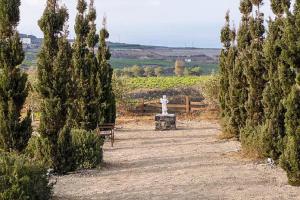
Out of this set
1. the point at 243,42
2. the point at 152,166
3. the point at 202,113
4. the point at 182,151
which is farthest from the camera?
the point at 202,113

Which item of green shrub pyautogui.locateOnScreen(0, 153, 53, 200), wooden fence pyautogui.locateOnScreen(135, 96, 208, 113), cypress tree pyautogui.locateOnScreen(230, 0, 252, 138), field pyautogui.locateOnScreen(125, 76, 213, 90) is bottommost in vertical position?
wooden fence pyautogui.locateOnScreen(135, 96, 208, 113)

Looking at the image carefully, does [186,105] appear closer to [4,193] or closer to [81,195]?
[81,195]

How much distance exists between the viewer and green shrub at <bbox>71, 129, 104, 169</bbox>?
1501 cm

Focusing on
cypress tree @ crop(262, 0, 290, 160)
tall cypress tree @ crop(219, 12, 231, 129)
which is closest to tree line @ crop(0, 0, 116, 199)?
cypress tree @ crop(262, 0, 290, 160)

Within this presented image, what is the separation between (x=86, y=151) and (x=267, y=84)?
5535mm

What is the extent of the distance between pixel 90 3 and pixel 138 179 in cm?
1203

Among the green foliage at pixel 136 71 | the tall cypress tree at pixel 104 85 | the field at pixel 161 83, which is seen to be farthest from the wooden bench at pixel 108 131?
the green foliage at pixel 136 71

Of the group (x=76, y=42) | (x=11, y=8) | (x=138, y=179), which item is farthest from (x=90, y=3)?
(x=138, y=179)

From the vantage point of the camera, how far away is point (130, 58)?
11444cm

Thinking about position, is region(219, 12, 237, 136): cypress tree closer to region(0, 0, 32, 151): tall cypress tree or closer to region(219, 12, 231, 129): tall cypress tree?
region(219, 12, 231, 129): tall cypress tree

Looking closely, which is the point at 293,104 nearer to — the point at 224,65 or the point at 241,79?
the point at 241,79

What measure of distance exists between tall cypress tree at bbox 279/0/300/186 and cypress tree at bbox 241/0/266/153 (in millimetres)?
3390

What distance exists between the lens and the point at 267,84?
15148 mm

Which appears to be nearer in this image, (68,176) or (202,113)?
(68,176)
